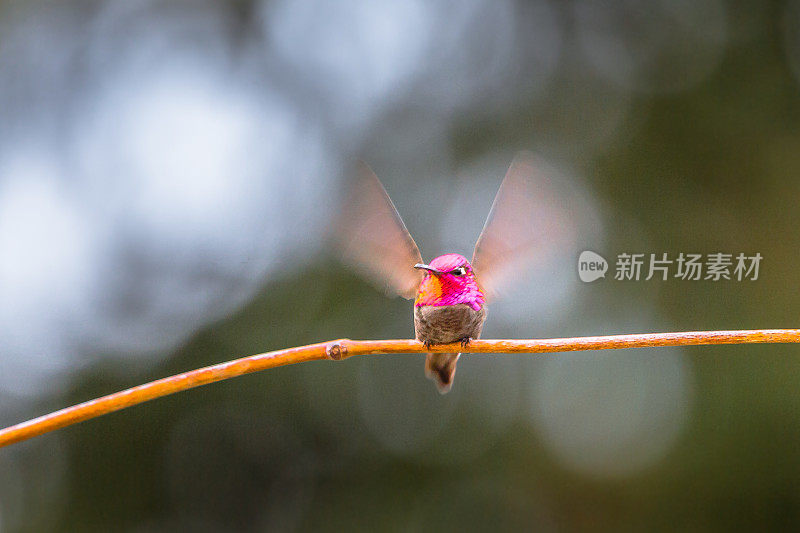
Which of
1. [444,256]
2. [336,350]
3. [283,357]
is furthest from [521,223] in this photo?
[283,357]

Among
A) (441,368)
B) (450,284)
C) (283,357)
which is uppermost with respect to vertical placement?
(450,284)

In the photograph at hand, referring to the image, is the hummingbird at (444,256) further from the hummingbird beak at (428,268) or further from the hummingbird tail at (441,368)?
the hummingbird tail at (441,368)

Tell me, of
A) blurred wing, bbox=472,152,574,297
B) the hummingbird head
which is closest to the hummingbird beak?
the hummingbird head

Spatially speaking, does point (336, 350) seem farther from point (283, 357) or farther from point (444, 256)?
point (444, 256)

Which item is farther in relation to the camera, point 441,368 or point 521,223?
point 441,368

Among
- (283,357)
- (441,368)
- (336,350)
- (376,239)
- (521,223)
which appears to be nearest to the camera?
(283,357)

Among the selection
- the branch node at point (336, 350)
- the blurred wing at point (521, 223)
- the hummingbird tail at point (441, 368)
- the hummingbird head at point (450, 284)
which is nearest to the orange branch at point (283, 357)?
the branch node at point (336, 350)

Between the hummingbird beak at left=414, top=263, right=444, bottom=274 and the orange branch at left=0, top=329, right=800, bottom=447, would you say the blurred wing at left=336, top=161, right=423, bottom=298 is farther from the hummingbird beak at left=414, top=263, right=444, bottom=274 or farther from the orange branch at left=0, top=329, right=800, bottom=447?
the orange branch at left=0, top=329, right=800, bottom=447
